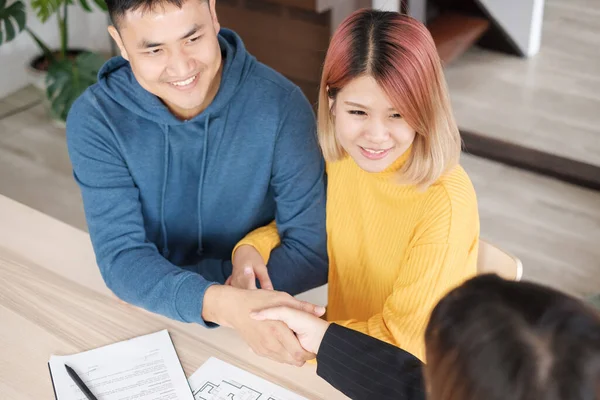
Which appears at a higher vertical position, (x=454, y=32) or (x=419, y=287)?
(x=419, y=287)

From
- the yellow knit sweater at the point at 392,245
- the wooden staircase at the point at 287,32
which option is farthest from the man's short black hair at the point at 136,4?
the wooden staircase at the point at 287,32

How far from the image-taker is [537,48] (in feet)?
13.0

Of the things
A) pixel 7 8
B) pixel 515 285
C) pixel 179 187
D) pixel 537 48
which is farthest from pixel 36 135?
pixel 515 285

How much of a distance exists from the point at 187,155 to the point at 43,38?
2.51 meters

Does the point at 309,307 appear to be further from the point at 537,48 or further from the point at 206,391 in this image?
the point at 537,48

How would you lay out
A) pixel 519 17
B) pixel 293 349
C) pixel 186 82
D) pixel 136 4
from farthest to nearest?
1. pixel 519 17
2. pixel 186 82
3. pixel 136 4
4. pixel 293 349

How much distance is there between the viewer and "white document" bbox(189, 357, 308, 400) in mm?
1154

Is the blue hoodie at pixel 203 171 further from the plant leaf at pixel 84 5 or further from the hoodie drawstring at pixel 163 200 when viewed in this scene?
the plant leaf at pixel 84 5

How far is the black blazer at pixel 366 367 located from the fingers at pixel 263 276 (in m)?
0.29

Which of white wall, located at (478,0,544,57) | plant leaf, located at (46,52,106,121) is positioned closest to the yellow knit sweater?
plant leaf, located at (46,52,106,121)

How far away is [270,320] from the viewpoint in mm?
1256

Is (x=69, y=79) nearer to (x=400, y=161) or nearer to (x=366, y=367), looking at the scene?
(x=400, y=161)

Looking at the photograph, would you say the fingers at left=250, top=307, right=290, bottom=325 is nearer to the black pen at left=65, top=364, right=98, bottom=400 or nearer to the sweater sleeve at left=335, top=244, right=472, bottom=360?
the sweater sleeve at left=335, top=244, right=472, bottom=360

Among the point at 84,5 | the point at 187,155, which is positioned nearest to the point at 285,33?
the point at 84,5
